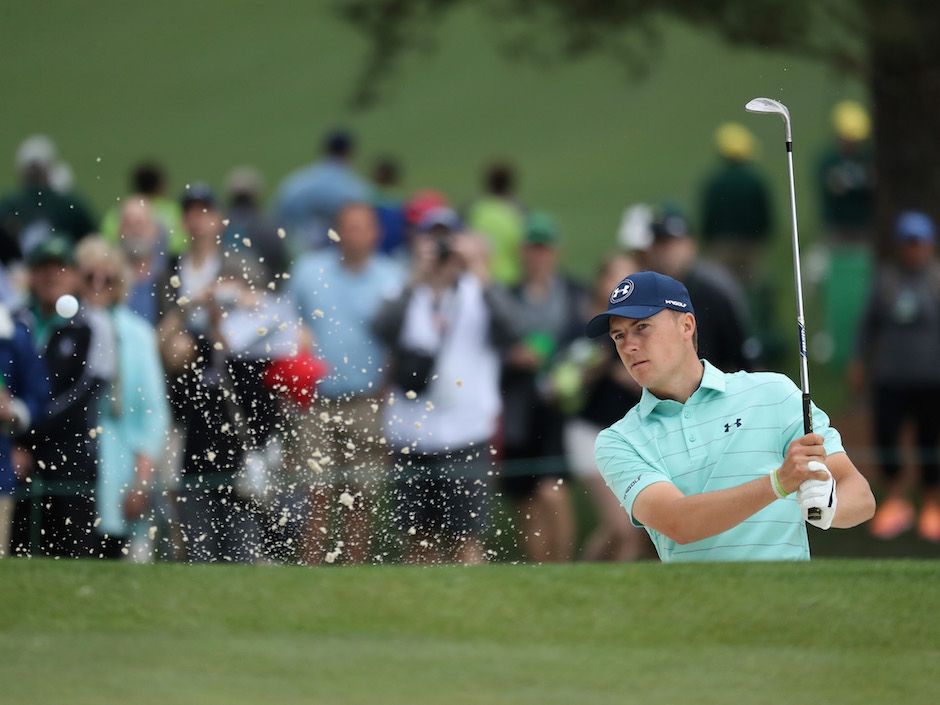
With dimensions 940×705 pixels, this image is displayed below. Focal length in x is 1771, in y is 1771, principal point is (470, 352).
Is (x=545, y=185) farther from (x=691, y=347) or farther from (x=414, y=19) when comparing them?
(x=691, y=347)

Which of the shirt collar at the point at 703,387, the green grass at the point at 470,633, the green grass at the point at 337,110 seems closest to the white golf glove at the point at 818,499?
the green grass at the point at 470,633

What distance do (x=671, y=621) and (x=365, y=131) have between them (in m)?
22.2

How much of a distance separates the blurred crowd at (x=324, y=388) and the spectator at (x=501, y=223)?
79.2 inches

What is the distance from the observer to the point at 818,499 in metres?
3.78

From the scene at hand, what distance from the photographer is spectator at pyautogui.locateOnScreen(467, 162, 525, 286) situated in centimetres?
1136

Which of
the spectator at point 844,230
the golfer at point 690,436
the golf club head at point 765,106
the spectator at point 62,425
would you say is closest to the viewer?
the golfer at point 690,436

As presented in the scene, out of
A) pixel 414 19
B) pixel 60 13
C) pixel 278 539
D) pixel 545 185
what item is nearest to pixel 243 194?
pixel 414 19

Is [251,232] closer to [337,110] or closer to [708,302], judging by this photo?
[708,302]

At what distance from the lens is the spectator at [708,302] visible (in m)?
7.89

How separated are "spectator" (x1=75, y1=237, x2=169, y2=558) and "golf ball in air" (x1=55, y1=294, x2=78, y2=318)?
0.24ft

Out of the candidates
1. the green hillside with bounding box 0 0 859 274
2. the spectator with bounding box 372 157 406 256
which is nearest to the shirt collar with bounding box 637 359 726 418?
the spectator with bounding box 372 157 406 256

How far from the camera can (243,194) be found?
12.3 m

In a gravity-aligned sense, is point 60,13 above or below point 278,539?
above

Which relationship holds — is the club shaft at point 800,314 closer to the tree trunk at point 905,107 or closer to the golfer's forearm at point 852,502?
the golfer's forearm at point 852,502
